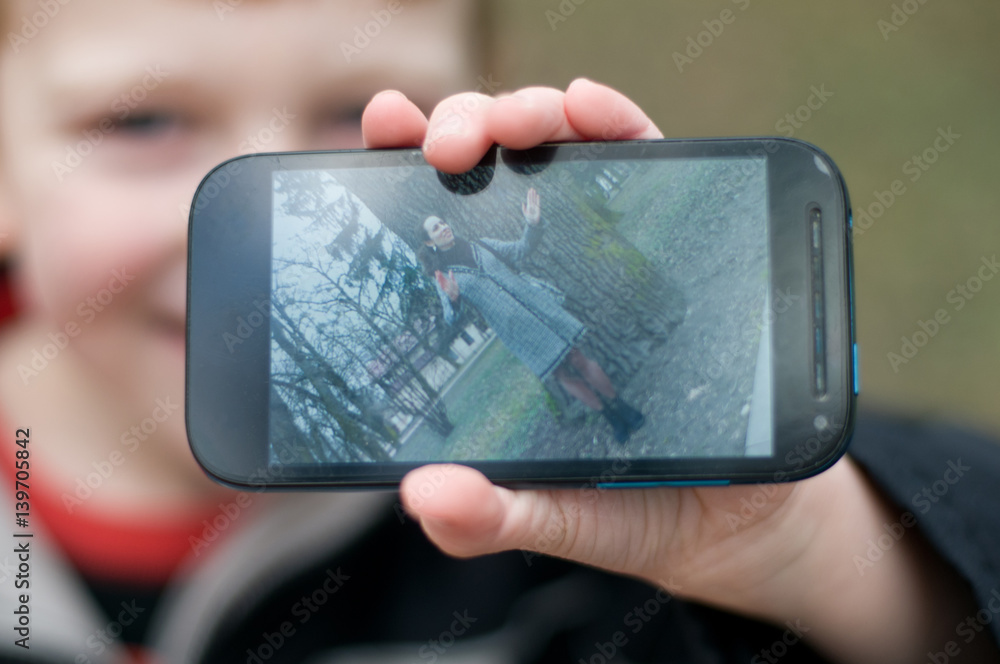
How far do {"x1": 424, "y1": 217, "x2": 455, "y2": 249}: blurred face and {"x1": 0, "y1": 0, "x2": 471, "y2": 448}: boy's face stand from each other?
17cm

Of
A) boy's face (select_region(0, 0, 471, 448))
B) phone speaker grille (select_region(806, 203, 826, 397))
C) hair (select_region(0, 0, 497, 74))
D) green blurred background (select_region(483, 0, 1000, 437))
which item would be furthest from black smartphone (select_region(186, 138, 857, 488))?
green blurred background (select_region(483, 0, 1000, 437))

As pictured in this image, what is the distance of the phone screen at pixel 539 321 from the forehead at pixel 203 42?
A: 0.54 ft

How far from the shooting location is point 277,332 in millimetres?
388

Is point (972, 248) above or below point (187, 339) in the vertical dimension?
below

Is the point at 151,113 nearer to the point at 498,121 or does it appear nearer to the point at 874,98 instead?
the point at 498,121

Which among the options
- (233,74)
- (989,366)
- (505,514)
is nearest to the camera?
(505,514)

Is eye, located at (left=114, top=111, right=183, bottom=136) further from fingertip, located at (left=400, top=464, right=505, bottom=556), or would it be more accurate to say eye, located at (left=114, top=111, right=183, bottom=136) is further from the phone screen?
fingertip, located at (left=400, top=464, right=505, bottom=556)

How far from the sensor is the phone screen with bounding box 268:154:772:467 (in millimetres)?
381

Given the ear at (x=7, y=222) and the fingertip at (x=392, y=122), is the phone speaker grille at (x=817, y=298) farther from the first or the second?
the ear at (x=7, y=222)

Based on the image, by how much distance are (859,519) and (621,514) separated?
0.57ft

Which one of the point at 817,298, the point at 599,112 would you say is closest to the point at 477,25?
the point at 599,112

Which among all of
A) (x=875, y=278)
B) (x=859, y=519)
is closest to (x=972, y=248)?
(x=875, y=278)

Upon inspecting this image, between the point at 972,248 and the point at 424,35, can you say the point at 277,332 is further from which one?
the point at 972,248

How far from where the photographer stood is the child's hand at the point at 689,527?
364 mm
